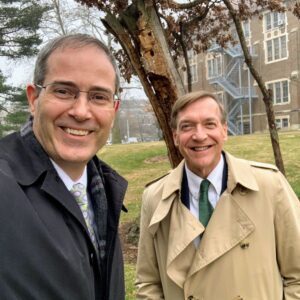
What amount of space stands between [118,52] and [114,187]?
5.93m

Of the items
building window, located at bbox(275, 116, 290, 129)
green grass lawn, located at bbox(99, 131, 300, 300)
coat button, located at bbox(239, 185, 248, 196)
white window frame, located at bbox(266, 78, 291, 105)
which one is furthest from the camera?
white window frame, located at bbox(266, 78, 291, 105)

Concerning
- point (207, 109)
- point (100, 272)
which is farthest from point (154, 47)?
point (100, 272)

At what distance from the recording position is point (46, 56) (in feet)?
6.08

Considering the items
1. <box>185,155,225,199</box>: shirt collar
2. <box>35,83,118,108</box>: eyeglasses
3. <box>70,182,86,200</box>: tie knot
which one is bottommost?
<box>185,155,225,199</box>: shirt collar

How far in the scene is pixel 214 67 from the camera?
4203 cm

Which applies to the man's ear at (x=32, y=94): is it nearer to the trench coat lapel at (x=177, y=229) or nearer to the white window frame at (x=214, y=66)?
the trench coat lapel at (x=177, y=229)

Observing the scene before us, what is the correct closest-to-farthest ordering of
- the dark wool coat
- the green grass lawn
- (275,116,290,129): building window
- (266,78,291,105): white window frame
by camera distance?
1. the dark wool coat
2. the green grass lawn
3. (275,116,290,129): building window
4. (266,78,291,105): white window frame

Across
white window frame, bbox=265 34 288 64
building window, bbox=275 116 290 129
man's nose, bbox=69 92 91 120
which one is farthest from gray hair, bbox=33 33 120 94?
white window frame, bbox=265 34 288 64

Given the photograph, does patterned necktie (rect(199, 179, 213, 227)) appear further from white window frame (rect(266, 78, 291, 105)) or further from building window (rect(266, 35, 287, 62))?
building window (rect(266, 35, 287, 62))

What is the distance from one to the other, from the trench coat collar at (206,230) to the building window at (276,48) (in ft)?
123

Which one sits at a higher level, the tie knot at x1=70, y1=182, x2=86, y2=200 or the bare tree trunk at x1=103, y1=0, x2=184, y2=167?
the bare tree trunk at x1=103, y1=0, x2=184, y2=167

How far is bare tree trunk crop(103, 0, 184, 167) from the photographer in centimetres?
507

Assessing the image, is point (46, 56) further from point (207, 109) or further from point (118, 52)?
point (118, 52)

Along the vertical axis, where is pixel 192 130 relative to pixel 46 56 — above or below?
below
